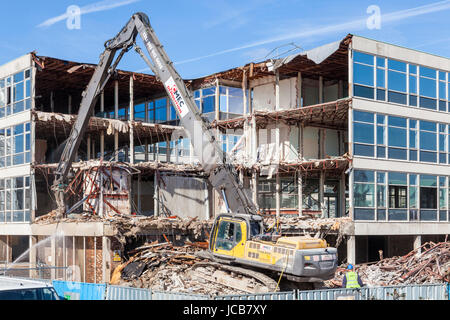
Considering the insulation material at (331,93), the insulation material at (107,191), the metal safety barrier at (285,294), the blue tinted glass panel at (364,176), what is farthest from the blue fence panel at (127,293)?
the insulation material at (331,93)

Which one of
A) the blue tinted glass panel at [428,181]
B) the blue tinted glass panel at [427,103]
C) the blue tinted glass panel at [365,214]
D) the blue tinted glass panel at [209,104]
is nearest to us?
the blue tinted glass panel at [365,214]

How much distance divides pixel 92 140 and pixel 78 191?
870 centimetres

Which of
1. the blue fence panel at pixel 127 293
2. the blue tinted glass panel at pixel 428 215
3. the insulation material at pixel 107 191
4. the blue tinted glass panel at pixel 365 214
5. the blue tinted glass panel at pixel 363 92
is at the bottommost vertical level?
the blue fence panel at pixel 127 293

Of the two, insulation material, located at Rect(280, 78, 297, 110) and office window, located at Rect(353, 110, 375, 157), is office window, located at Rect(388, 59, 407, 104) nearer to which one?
office window, located at Rect(353, 110, 375, 157)

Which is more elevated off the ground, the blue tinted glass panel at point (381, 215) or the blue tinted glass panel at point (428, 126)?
the blue tinted glass panel at point (428, 126)

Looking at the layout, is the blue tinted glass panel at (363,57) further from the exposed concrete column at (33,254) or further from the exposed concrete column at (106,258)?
the exposed concrete column at (33,254)

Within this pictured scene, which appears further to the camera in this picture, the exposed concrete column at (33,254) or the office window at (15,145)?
the office window at (15,145)

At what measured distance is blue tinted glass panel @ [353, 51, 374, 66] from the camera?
1309 inches

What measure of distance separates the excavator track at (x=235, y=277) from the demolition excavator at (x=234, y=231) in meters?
0.04

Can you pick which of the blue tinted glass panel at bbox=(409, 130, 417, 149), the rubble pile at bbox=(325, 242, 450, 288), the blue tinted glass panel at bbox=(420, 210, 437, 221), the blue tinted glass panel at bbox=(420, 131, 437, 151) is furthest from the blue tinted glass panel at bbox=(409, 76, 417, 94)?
the rubble pile at bbox=(325, 242, 450, 288)

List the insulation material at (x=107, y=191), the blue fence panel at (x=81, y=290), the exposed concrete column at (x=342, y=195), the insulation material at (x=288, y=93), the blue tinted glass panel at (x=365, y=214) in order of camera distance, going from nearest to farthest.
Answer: the blue fence panel at (x=81, y=290) < the blue tinted glass panel at (x=365, y=214) < the insulation material at (x=107, y=191) < the insulation material at (x=288, y=93) < the exposed concrete column at (x=342, y=195)

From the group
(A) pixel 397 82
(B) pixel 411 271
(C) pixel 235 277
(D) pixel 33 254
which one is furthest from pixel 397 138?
(D) pixel 33 254

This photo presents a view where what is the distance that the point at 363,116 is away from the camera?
3356cm

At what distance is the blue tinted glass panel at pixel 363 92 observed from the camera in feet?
109
